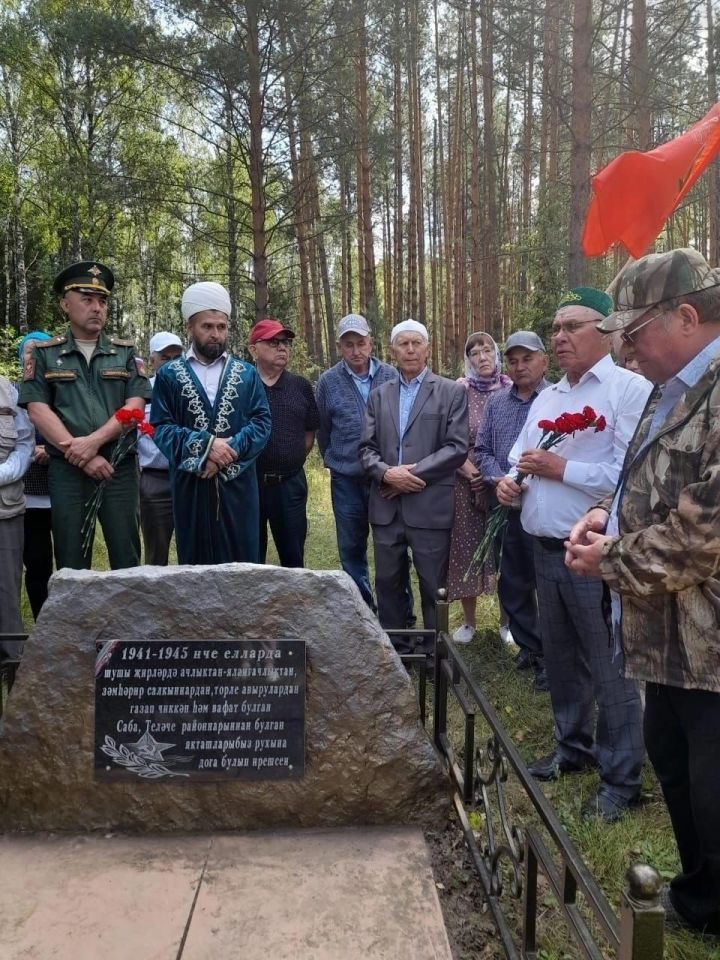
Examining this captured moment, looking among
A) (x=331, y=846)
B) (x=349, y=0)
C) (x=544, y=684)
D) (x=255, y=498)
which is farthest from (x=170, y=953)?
(x=349, y=0)

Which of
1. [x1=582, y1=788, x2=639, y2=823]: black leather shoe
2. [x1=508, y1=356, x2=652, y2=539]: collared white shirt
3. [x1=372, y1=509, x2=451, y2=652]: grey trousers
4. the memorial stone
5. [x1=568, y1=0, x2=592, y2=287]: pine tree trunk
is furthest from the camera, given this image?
[x1=568, y1=0, x2=592, y2=287]: pine tree trunk

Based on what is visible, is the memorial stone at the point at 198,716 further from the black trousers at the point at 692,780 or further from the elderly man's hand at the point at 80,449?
the elderly man's hand at the point at 80,449

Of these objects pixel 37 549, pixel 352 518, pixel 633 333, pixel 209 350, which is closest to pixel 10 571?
pixel 37 549

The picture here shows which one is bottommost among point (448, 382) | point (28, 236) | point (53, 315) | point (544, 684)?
point (544, 684)

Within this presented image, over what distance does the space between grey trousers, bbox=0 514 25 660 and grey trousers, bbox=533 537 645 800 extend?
8.27 ft

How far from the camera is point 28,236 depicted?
810 inches

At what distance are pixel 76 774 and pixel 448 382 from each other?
8.71 feet

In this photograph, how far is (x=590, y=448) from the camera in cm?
283

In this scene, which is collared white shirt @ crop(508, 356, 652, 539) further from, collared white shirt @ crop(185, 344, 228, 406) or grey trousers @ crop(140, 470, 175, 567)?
grey trousers @ crop(140, 470, 175, 567)

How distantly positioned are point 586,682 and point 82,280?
3.02 meters

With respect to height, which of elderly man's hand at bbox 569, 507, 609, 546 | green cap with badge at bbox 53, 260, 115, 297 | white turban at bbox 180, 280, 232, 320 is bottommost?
elderly man's hand at bbox 569, 507, 609, 546

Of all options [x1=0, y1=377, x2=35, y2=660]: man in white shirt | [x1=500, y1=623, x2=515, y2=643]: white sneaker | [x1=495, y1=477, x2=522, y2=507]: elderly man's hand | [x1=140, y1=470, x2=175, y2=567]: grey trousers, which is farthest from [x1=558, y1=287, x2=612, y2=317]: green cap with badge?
[x1=140, y1=470, x2=175, y2=567]: grey trousers

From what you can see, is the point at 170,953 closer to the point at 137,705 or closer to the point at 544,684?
the point at 137,705

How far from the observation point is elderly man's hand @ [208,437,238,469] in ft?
11.2
